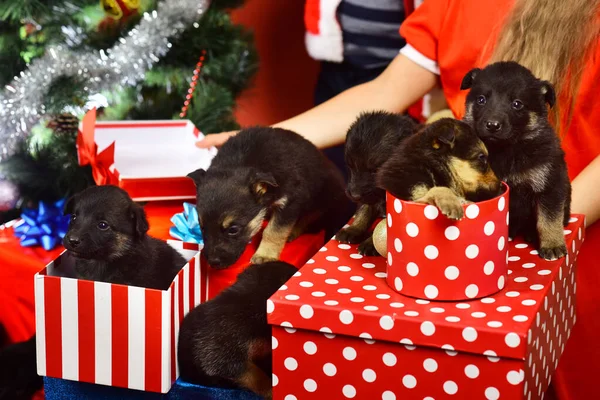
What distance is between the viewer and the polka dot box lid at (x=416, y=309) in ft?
3.21

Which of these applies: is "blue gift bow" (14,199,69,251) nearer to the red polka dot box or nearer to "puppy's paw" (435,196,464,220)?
the red polka dot box

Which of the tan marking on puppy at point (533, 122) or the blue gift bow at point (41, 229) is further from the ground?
the tan marking on puppy at point (533, 122)

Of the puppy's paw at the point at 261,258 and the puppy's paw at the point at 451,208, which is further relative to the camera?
→ the puppy's paw at the point at 261,258

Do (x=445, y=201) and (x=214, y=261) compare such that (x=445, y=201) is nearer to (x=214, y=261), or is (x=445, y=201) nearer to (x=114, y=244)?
(x=214, y=261)

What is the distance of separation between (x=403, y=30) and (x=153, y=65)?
0.72m

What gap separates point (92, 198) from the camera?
4.54 feet

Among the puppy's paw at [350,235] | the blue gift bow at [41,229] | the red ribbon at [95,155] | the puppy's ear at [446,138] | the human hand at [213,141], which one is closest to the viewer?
the puppy's ear at [446,138]

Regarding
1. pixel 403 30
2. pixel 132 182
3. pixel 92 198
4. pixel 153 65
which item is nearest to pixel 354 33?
pixel 403 30

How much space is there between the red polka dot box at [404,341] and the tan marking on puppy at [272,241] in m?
0.34

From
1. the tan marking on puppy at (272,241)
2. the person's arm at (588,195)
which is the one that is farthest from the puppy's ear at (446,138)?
the person's arm at (588,195)

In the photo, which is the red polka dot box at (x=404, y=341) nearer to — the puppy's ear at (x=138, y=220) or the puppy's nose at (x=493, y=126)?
the puppy's nose at (x=493, y=126)

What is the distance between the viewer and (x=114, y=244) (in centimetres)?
138

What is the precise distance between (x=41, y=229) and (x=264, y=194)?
0.53 metres

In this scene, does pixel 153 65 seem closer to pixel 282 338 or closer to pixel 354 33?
pixel 354 33
